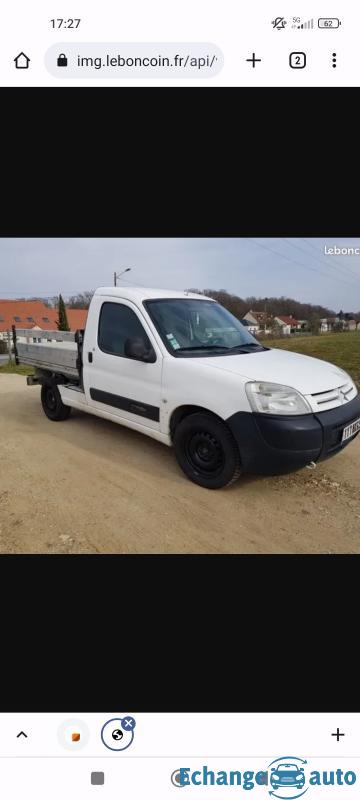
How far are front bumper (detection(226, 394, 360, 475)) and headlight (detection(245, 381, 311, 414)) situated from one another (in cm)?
6

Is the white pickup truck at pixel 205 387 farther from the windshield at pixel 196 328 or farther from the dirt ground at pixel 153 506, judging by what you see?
the dirt ground at pixel 153 506

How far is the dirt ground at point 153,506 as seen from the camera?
2584mm

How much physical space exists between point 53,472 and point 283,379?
Answer: 101 inches

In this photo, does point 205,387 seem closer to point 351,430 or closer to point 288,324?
point 351,430

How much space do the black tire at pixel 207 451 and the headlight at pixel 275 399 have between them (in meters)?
0.41

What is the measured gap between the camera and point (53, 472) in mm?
3781

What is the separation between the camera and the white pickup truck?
2.92m
